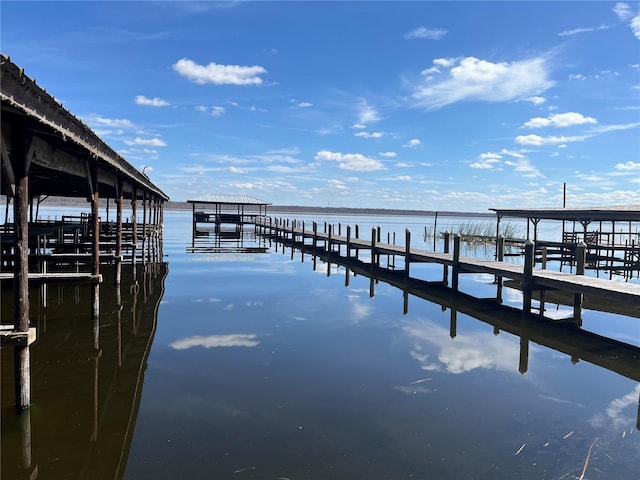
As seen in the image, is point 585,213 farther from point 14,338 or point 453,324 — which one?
point 14,338

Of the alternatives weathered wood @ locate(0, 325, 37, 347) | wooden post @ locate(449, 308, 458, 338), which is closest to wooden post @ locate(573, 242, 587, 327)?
wooden post @ locate(449, 308, 458, 338)

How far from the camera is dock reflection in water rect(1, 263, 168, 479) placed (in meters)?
4.61

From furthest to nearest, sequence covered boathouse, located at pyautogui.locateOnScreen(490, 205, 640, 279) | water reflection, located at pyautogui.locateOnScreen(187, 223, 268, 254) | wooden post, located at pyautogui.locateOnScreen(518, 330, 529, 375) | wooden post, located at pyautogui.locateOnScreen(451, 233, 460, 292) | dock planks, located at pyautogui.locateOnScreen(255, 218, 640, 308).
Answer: water reflection, located at pyautogui.locateOnScreen(187, 223, 268, 254) → covered boathouse, located at pyautogui.locateOnScreen(490, 205, 640, 279) → wooden post, located at pyautogui.locateOnScreen(451, 233, 460, 292) → dock planks, located at pyautogui.locateOnScreen(255, 218, 640, 308) → wooden post, located at pyautogui.locateOnScreen(518, 330, 529, 375)

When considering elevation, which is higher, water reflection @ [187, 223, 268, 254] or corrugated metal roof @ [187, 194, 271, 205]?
corrugated metal roof @ [187, 194, 271, 205]

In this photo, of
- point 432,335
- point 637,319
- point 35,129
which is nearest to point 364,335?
point 432,335

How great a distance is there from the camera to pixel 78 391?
6328 millimetres

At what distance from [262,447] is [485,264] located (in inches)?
471

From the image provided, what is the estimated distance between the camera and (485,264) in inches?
597

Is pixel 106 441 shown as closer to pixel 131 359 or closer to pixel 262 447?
pixel 262 447

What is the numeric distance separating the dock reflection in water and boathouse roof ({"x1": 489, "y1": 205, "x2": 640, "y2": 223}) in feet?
65.2

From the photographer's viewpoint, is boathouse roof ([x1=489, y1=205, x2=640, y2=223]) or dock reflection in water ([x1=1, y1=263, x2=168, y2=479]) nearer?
dock reflection in water ([x1=1, y1=263, x2=168, y2=479])

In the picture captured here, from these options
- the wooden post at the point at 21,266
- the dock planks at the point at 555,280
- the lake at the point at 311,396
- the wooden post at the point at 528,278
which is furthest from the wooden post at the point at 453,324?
the wooden post at the point at 21,266

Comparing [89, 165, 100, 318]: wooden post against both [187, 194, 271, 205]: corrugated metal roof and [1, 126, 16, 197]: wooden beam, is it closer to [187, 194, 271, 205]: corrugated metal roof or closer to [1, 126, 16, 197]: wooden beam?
[1, 126, 16, 197]: wooden beam

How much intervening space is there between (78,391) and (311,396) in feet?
10.6
